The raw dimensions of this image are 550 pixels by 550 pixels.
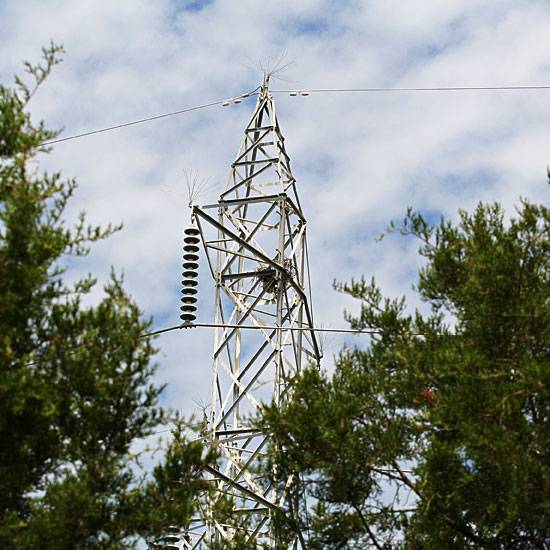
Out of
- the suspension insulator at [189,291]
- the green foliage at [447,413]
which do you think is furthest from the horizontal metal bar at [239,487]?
the suspension insulator at [189,291]

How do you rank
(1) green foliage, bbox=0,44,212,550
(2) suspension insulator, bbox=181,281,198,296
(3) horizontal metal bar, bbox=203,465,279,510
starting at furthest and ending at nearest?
(2) suspension insulator, bbox=181,281,198,296
(3) horizontal metal bar, bbox=203,465,279,510
(1) green foliage, bbox=0,44,212,550

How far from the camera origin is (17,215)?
10.3m

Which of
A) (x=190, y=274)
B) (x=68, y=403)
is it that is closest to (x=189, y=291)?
(x=190, y=274)

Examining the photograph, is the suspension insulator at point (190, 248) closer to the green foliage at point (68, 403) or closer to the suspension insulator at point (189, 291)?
the suspension insulator at point (189, 291)

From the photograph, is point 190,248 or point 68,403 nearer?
point 68,403

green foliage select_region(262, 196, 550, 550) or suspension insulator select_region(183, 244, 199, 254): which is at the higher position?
suspension insulator select_region(183, 244, 199, 254)

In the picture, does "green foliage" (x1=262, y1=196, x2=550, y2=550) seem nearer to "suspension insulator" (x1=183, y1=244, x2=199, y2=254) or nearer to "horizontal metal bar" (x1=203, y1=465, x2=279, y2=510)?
"horizontal metal bar" (x1=203, y1=465, x2=279, y2=510)

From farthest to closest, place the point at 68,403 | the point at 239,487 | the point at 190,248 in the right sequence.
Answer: the point at 190,248 → the point at 239,487 → the point at 68,403

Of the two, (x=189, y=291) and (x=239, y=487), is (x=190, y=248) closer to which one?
(x=189, y=291)

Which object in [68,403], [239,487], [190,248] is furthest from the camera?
[190,248]

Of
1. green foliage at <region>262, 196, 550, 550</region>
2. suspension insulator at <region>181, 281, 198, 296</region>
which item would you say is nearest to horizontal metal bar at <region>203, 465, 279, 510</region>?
green foliage at <region>262, 196, 550, 550</region>

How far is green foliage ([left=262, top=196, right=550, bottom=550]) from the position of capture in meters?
11.3

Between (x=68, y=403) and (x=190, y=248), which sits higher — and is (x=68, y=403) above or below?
below

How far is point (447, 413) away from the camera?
11703 millimetres
